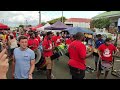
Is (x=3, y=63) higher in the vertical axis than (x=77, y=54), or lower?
higher

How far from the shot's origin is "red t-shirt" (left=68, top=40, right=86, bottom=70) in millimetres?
4359

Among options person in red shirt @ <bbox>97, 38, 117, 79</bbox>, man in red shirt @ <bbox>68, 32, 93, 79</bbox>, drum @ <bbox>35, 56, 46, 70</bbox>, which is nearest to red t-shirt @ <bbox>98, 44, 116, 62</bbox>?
person in red shirt @ <bbox>97, 38, 117, 79</bbox>

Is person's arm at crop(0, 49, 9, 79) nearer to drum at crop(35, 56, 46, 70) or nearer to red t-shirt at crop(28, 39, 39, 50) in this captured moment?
drum at crop(35, 56, 46, 70)

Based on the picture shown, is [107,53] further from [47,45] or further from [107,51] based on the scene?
[47,45]

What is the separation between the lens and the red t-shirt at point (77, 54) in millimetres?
4359

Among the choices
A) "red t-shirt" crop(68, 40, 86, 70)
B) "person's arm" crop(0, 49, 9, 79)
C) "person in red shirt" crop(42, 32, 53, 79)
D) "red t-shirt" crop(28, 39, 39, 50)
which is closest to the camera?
"person's arm" crop(0, 49, 9, 79)

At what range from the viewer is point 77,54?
14.6 feet

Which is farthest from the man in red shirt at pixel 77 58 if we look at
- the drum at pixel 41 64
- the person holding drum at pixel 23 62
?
the drum at pixel 41 64

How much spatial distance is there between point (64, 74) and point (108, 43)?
1.86 meters

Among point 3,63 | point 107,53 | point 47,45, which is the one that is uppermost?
point 3,63

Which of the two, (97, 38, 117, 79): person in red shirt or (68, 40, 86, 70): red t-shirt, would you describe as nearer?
(68, 40, 86, 70): red t-shirt

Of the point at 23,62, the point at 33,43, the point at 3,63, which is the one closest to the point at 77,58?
the point at 23,62
